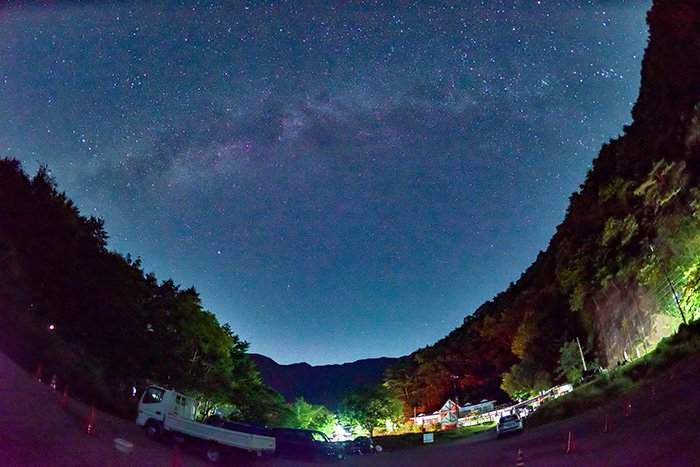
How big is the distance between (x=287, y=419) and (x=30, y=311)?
2009 inches

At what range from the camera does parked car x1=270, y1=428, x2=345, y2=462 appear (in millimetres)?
27078

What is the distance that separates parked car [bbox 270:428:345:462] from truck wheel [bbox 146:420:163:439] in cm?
566

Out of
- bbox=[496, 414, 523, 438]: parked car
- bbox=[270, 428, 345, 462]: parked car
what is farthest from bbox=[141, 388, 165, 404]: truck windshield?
bbox=[496, 414, 523, 438]: parked car

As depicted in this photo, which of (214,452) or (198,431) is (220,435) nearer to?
(214,452)

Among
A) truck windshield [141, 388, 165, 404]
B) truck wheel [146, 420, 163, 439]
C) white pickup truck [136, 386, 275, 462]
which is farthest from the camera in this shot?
truck windshield [141, 388, 165, 404]

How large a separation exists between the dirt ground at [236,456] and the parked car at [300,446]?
0.72 meters

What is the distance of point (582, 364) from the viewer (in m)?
61.9

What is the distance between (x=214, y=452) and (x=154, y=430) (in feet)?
13.3

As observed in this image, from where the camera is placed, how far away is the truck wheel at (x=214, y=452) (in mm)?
22734

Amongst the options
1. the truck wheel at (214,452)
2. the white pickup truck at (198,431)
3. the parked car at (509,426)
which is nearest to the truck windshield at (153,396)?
the white pickup truck at (198,431)

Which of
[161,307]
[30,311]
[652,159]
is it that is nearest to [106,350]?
[30,311]

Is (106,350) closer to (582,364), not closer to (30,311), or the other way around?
(30,311)

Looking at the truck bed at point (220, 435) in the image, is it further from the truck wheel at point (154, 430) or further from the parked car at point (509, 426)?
the parked car at point (509, 426)

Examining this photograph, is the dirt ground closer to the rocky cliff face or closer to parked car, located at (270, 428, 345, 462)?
parked car, located at (270, 428, 345, 462)
